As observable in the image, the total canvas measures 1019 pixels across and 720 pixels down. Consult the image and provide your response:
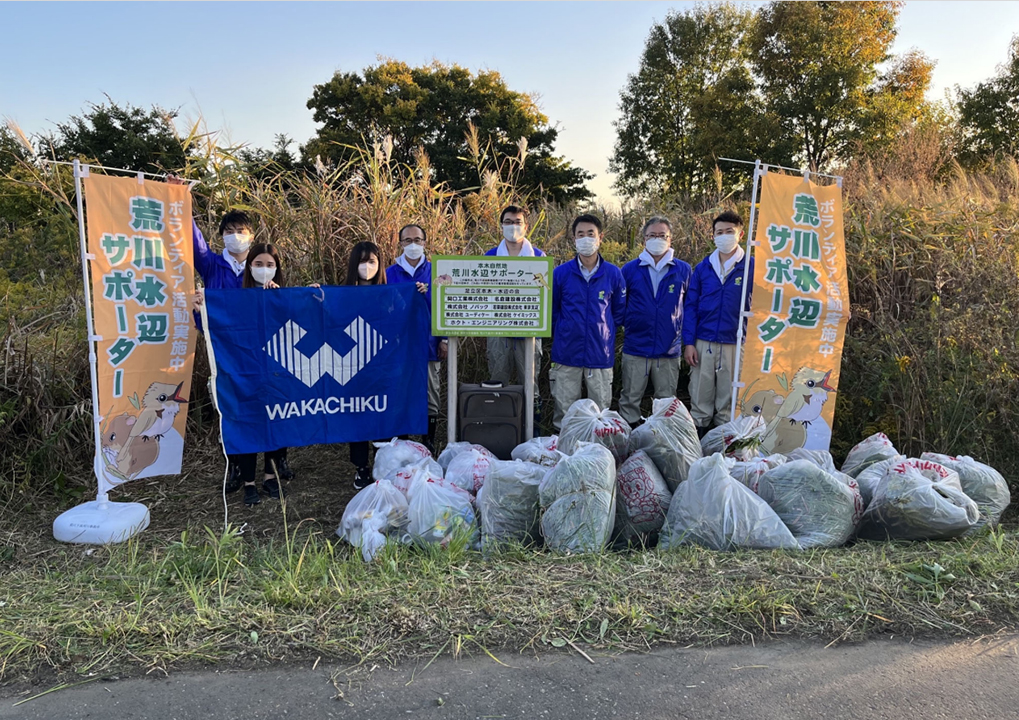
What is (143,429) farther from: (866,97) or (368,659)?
(866,97)

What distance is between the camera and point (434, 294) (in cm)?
482

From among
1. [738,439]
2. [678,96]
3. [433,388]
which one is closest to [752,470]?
[738,439]

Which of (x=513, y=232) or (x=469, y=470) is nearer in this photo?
(x=469, y=470)

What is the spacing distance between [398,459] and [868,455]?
10.3ft

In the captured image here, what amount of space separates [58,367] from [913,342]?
22.2 ft

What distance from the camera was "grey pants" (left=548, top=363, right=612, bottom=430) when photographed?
5422 millimetres

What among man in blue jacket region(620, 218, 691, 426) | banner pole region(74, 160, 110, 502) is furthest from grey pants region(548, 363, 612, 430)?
banner pole region(74, 160, 110, 502)

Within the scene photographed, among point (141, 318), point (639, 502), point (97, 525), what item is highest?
point (141, 318)

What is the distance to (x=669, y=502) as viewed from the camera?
394cm

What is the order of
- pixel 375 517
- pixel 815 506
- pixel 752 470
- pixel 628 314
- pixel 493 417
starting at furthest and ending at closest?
pixel 628 314
pixel 493 417
pixel 752 470
pixel 375 517
pixel 815 506

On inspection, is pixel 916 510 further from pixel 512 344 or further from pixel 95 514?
pixel 95 514

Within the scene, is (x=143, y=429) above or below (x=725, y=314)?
below

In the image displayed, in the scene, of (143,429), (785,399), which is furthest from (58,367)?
(785,399)

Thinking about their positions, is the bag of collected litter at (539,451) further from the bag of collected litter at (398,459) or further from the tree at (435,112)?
the tree at (435,112)
